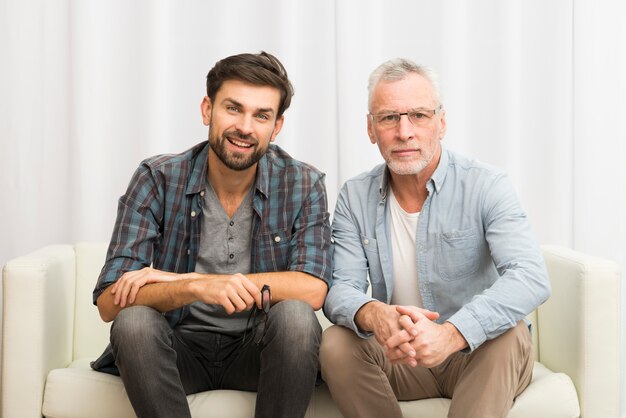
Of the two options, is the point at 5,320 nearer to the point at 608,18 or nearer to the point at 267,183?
the point at 267,183

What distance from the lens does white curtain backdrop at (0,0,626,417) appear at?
285cm

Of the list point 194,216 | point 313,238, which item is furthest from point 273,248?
point 194,216

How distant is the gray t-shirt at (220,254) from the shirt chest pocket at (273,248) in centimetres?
5

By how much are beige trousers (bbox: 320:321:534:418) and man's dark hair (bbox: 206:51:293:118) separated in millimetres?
689

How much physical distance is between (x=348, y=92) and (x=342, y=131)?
0.14 m

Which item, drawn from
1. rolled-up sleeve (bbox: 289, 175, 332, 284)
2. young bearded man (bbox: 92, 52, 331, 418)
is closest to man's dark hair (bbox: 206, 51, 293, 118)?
young bearded man (bbox: 92, 52, 331, 418)

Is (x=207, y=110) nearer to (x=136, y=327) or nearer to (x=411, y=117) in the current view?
(x=411, y=117)

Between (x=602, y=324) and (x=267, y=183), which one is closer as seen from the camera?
(x=602, y=324)

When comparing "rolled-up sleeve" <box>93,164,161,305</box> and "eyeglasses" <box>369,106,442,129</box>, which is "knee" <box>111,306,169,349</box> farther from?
"eyeglasses" <box>369,106,442,129</box>

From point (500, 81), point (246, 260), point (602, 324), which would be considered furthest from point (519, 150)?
point (246, 260)

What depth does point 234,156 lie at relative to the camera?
2.13 metres

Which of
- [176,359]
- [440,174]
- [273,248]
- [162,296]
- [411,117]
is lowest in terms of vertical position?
[176,359]

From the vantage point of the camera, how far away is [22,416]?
82.7 inches

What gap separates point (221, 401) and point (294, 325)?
33cm
